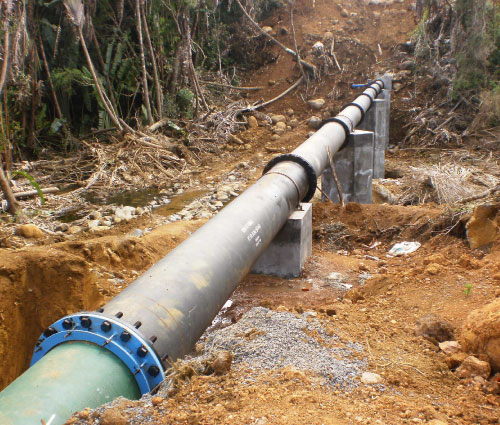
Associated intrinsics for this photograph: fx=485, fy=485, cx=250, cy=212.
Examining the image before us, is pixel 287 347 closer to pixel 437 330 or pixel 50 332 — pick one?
pixel 437 330

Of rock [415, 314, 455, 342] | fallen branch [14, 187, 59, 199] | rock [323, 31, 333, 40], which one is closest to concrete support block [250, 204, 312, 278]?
rock [415, 314, 455, 342]

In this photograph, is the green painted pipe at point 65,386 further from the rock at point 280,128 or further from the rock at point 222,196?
the rock at point 280,128

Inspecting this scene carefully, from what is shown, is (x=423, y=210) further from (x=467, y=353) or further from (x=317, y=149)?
(x=467, y=353)

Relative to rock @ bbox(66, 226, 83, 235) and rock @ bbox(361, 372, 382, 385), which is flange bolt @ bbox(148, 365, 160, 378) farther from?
rock @ bbox(66, 226, 83, 235)

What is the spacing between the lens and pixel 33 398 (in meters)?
2.11

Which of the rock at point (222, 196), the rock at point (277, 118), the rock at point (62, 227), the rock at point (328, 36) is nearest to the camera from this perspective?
the rock at point (62, 227)

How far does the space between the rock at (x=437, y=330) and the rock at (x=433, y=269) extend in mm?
1255

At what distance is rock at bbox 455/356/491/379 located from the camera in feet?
8.73

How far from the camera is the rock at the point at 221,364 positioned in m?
2.51

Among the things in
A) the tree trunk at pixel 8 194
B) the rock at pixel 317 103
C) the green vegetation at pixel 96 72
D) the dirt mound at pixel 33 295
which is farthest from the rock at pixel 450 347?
the rock at pixel 317 103

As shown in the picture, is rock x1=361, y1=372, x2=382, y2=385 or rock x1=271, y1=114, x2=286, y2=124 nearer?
rock x1=361, y1=372, x2=382, y2=385

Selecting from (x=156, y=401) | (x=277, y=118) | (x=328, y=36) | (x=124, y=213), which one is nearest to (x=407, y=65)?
Answer: (x=328, y=36)

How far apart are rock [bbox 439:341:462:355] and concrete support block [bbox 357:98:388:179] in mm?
8915

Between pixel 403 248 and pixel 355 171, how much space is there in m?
3.13
